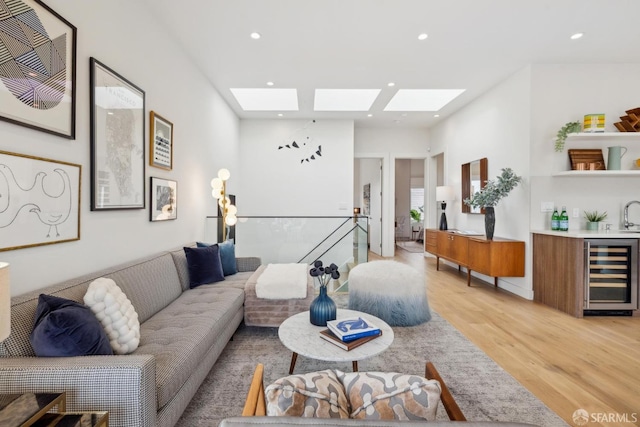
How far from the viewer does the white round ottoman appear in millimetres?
2863

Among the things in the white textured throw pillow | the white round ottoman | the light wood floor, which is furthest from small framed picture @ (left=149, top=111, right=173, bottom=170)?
the light wood floor

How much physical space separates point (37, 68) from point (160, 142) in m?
1.29

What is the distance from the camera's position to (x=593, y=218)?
3.59 meters

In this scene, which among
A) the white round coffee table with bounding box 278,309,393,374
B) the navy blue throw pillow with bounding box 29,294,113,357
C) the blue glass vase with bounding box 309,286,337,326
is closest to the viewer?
the navy blue throw pillow with bounding box 29,294,113,357

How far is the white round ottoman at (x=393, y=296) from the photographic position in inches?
113

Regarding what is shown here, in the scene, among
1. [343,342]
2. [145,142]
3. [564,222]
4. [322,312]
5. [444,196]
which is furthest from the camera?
[444,196]

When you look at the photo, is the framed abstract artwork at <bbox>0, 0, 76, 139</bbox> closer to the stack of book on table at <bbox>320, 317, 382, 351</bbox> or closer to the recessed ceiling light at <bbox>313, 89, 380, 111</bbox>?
the stack of book on table at <bbox>320, 317, 382, 351</bbox>

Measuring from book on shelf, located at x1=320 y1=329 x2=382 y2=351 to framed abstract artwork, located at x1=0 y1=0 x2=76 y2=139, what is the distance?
196 cm

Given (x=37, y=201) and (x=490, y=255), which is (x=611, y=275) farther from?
(x=37, y=201)

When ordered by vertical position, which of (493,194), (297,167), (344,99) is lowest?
(493,194)

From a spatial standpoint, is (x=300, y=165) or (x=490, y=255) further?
(x=300, y=165)

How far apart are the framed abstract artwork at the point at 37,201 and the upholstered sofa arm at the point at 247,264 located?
1810 mm

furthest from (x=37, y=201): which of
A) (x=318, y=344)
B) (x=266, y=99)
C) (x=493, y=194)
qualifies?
(x=493, y=194)

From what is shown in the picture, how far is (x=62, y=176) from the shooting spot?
1.69 m
